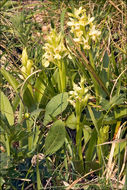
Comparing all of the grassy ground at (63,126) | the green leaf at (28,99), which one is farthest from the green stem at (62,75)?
the green leaf at (28,99)

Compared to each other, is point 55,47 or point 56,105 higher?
point 55,47

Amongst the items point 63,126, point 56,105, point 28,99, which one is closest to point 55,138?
point 63,126

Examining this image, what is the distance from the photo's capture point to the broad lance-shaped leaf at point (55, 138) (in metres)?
1.24

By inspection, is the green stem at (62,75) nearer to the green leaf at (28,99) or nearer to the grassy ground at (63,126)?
the grassy ground at (63,126)

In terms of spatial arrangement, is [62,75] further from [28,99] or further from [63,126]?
[63,126]

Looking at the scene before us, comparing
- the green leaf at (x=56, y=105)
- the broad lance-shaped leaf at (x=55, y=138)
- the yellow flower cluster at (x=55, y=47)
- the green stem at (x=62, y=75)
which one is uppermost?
the yellow flower cluster at (x=55, y=47)

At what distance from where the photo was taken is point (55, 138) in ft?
4.14

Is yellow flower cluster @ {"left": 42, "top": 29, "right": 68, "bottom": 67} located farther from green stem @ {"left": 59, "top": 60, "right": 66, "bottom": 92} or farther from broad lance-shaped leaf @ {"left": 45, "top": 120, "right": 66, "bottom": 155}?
broad lance-shaped leaf @ {"left": 45, "top": 120, "right": 66, "bottom": 155}

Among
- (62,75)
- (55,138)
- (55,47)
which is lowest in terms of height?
(55,138)

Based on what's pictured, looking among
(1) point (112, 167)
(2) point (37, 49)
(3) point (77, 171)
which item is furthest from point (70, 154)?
(2) point (37, 49)

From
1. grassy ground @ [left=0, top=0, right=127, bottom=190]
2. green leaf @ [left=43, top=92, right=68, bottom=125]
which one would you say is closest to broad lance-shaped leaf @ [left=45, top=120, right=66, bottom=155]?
grassy ground @ [left=0, top=0, right=127, bottom=190]

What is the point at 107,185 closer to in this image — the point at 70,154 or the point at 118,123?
the point at 70,154

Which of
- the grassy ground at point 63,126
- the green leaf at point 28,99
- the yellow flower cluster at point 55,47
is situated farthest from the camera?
the green leaf at point 28,99

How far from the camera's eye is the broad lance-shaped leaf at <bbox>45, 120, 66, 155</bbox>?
1240 mm
